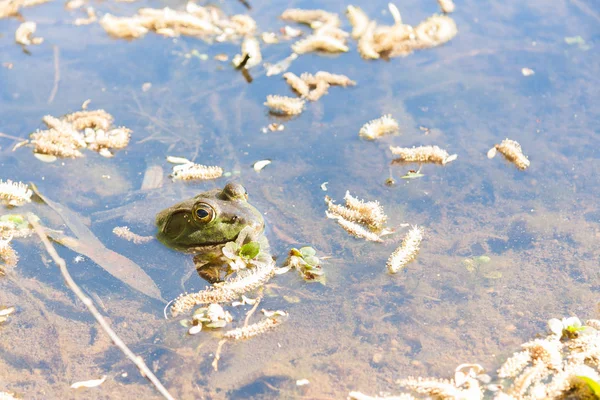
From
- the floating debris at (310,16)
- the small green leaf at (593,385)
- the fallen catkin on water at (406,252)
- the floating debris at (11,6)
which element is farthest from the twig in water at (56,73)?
the small green leaf at (593,385)

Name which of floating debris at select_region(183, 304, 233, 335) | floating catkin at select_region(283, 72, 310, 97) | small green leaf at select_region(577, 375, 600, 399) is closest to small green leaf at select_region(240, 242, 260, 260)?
floating debris at select_region(183, 304, 233, 335)

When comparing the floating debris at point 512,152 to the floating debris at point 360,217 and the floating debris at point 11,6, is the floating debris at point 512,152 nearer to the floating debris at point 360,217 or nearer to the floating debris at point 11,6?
the floating debris at point 360,217

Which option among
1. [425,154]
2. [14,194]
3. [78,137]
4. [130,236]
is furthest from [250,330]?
[78,137]

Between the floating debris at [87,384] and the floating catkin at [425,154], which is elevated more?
the floating catkin at [425,154]

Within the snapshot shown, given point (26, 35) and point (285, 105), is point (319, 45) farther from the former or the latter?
point (26, 35)

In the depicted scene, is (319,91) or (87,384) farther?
(319,91)

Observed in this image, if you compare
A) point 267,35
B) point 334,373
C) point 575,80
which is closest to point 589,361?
point 334,373
